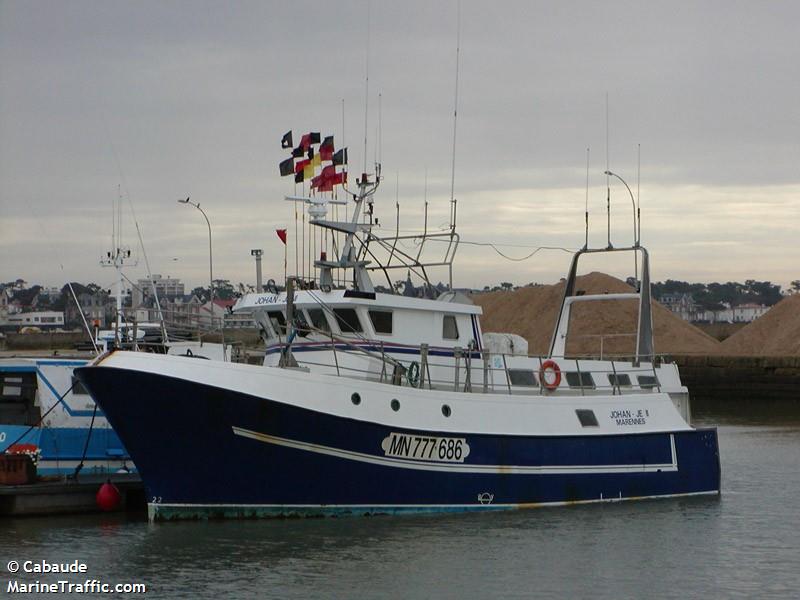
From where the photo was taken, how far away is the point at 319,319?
66.0 ft

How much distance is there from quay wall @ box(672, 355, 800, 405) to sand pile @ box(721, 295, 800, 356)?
22.2 ft

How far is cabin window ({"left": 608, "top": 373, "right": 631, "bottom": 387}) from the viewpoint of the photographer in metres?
22.4

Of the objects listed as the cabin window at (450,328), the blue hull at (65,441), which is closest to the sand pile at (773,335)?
the cabin window at (450,328)

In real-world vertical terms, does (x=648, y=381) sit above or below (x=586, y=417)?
above

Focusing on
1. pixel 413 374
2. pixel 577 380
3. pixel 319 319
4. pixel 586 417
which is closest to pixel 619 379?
pixel 577 380

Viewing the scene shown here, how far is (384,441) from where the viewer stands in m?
18.5

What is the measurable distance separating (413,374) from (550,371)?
9.66ft

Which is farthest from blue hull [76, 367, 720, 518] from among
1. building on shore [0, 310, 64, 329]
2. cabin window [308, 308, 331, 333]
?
building on shore [0, 310, 64, 329]

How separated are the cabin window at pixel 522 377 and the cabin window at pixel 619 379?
1826mm

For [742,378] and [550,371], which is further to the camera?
[742,378]

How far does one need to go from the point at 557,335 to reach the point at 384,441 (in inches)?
271

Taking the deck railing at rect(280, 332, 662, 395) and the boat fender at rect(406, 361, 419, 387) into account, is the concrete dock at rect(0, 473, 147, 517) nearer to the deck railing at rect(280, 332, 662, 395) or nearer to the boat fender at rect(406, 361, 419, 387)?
the deck railing at rect(280, 332, 662, 395)

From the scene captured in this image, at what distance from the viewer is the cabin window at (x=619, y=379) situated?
73.6 ft

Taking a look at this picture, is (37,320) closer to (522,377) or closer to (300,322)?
(300,322)
